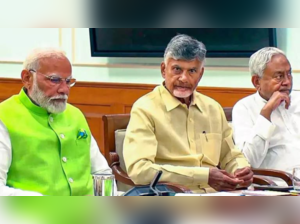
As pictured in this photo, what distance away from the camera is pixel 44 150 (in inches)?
76.8

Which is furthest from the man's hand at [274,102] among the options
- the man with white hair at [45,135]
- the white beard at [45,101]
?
the white beard at [45,101]

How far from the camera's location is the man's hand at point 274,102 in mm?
2877

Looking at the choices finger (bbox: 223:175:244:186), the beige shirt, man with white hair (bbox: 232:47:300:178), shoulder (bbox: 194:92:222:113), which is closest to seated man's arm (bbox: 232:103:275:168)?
man with white hair (bbox: 232:47:300:178)

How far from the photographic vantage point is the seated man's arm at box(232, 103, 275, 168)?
9.27 feet

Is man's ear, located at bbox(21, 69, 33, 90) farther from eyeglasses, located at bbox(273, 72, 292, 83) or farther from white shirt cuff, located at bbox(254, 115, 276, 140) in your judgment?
eyeglasses, located at bbox(273, 72, 292, 83)

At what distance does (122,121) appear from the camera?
2717 mm

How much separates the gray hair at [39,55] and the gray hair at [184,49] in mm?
582

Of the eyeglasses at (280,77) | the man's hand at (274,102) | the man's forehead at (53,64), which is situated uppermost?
the man's forehead at (53,64)

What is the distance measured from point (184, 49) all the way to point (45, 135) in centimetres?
81

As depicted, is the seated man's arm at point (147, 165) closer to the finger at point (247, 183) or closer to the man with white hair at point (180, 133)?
the man with white hair at point (180, 133)

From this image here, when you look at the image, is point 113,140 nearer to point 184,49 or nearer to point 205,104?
point 205,104

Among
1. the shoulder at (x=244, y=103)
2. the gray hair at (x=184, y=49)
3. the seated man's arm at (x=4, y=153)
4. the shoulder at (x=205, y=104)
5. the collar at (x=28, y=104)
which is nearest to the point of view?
the seated man's arm at (x=4, y=153)

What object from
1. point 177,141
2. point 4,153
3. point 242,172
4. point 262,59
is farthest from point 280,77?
point 4,153

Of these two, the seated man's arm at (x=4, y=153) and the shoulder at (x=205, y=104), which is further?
the shoulder at (x=205, y=104)
